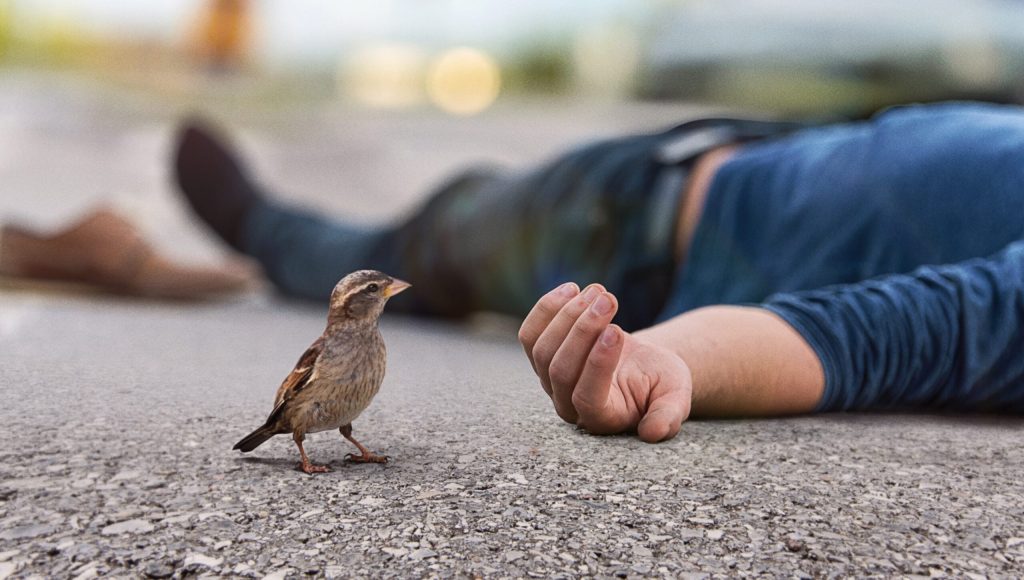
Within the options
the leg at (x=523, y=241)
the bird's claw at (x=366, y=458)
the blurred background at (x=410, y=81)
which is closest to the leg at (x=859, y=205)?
the leg at (x=523, y=241)

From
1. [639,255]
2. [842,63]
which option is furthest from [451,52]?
[639,255]

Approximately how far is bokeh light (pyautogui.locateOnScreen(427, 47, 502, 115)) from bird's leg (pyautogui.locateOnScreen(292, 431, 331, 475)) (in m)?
2.43

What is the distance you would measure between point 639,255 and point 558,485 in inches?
21.5

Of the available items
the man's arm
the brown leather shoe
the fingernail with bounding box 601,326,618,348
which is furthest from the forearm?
the brown leather shoe

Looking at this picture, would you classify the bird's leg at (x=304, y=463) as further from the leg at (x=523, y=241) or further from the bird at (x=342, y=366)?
the leg at (x=523, y=241)

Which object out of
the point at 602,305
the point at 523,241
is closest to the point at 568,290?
the point at 602,305

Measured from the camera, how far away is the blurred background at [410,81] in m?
2.10

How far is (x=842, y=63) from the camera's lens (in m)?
2.16

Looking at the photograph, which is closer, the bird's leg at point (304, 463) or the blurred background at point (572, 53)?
the bird's leg at point (304, 463)

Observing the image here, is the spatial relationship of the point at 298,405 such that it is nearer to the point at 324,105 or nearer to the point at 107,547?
the point at 107,547

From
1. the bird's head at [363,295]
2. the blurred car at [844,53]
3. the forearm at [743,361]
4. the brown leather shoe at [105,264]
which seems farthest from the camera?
the blurred car at [844,53]

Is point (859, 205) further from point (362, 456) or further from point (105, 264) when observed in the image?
point (105, 264)

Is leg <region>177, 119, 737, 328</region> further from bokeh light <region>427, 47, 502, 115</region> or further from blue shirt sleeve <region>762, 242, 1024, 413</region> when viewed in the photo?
bokeh light <region>427, 47, 502, 115</region>

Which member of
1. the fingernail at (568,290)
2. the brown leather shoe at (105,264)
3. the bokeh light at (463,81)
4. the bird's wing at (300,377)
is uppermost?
the bokeh light at (463,81)
